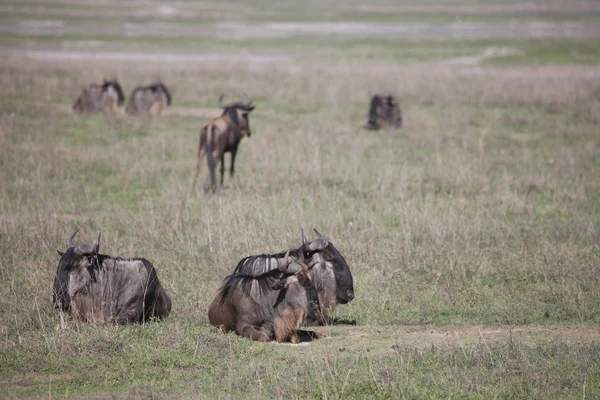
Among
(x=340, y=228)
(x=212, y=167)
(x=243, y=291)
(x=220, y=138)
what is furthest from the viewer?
(x=220, y=138)

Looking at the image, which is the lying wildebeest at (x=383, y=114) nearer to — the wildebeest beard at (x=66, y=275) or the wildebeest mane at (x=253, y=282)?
the wildebeest mane at (x=253, y=282)

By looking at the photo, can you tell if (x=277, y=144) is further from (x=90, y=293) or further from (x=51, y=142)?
(x=90, y=293)

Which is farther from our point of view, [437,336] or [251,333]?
[437,336]

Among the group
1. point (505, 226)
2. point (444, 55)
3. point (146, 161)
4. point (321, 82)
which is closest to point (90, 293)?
point (505, 226)

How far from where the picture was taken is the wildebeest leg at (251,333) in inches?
349

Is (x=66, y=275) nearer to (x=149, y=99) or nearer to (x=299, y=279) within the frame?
(x=299, y=279)

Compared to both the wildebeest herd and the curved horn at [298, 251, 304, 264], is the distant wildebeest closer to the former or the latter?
the wildebeest herd

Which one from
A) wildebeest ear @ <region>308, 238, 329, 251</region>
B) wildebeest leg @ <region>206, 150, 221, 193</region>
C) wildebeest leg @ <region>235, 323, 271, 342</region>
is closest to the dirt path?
wildebeest leg @ <region>235, 323, 271, 342</region>

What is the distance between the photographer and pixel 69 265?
368 inches

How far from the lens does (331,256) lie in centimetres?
946

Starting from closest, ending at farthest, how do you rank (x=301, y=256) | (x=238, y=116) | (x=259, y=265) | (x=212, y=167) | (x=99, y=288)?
(x=301, y=256) < (x=99, y=288) < (x=259, y=265) < (x=212, y=167) < (x=238, y=116)

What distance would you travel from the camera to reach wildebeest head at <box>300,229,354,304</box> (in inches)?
370

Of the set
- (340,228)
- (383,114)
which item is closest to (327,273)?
(340,228)

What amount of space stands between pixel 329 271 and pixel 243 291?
3.11ft
